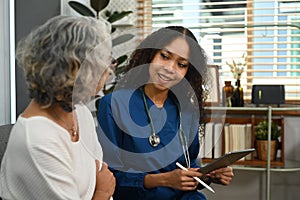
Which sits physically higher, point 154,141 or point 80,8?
point 80,8

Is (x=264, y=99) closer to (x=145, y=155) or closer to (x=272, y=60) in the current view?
(x=272, y=60)

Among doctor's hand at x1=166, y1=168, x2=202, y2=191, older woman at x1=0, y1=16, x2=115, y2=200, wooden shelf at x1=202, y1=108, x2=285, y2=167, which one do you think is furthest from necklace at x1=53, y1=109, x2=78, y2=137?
wooden shelf at x1=202, y1=108, x2=285, y2=167

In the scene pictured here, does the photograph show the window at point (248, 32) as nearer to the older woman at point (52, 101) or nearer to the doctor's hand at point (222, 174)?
the doctor's hand at point (222, 174)

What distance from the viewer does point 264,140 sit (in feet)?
8.84

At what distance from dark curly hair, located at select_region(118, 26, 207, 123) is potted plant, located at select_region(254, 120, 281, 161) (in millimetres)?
1227

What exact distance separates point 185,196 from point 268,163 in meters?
1.14

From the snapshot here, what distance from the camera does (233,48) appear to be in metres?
3.04

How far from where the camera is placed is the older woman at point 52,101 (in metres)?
1.02

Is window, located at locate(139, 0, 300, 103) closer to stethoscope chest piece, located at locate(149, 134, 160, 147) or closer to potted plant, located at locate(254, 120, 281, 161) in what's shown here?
potted plant, located at locate(254, 120, 281, 161)

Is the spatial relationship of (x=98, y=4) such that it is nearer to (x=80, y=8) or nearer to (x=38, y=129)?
(x=80, y=8)

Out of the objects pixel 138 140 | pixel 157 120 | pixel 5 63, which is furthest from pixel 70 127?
pixel 5 63

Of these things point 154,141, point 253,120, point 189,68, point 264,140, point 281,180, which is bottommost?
Result: point 281,180

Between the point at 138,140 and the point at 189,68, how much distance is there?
284mm

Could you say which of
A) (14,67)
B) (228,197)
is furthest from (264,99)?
(14,67)
